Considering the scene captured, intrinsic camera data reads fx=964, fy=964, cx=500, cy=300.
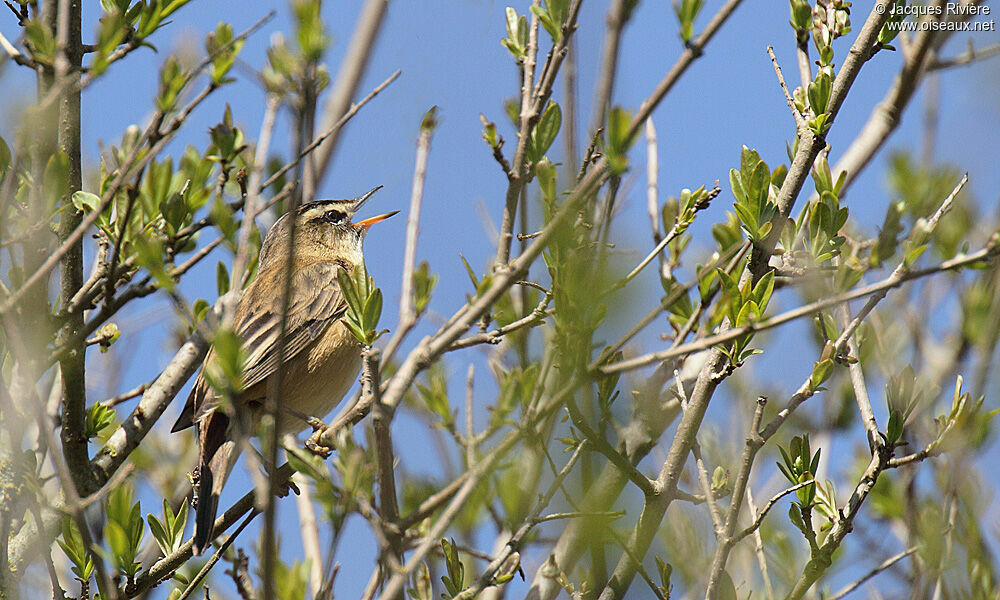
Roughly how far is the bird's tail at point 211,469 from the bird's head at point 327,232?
2.10 metres

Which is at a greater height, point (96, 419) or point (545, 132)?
point (545, 132)

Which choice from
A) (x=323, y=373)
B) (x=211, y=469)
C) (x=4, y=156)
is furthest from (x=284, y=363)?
(x=4, y=156)

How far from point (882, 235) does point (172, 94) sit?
8.00 ft

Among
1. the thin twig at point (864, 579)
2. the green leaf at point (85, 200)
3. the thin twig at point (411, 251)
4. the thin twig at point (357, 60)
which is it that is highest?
the thin twig at point (357, 60)

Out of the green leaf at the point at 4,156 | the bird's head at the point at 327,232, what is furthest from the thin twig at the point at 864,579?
the bird's head at the point at 327,232

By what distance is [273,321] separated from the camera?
5391mm

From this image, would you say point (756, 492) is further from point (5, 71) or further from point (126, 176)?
point (5, 71)

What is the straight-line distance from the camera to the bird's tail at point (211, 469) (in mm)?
3764

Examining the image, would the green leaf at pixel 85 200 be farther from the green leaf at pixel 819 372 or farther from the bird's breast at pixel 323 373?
the green leaf at pixel 819 372

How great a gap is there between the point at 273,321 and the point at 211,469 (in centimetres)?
106

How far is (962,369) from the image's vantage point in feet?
10.9

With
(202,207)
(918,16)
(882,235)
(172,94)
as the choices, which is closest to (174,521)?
(202,207)

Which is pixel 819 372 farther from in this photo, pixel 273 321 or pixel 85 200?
pixel 273 321

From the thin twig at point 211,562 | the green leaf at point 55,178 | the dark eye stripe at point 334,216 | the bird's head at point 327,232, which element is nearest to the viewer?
the thin twig at point 211,562
